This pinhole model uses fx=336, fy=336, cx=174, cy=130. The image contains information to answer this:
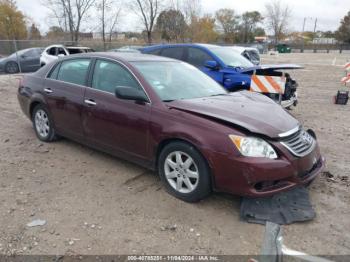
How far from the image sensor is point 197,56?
28.2 ft

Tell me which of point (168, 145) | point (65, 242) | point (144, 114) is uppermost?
point (144, 114)

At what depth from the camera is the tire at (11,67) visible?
1792cm

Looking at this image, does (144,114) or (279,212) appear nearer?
(279,212)

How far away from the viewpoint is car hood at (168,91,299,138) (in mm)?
3512

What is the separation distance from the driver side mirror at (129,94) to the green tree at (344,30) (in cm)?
8658

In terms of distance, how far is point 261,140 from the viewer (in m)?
3.40

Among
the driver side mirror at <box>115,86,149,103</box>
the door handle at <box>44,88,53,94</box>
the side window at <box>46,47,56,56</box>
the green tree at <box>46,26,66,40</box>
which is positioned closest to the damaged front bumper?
the driver side mirror at <box>115,86,149,103</box>

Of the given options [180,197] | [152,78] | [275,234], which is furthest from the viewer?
[152,78]

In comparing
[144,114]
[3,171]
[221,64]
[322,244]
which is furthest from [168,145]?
[221,64]

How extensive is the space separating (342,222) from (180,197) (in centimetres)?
170

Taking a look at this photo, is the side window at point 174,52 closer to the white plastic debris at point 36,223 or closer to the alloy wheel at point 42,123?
the alloy wheel at point 42,123

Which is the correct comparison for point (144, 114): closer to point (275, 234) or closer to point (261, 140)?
point (261, 140)

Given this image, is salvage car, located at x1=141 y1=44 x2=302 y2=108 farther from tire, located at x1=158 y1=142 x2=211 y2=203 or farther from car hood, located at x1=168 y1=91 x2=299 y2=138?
tire, located at x1=158 y1=142 x2=211 y2=203

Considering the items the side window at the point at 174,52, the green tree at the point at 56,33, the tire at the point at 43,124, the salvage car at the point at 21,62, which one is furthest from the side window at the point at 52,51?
the green tree at the point at 56,33
